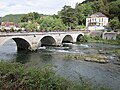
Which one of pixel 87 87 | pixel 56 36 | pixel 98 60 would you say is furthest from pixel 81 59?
pixel 87 87

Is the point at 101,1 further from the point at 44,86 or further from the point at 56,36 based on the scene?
the point at 44,86

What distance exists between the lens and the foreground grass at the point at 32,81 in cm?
1027

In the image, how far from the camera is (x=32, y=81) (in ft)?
35.1

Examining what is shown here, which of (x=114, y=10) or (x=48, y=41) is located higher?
(x=114, y=10)

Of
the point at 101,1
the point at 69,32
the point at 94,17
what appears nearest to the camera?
the point at 69,32

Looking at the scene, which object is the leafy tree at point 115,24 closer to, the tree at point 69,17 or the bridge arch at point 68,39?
the tree at point 69,17

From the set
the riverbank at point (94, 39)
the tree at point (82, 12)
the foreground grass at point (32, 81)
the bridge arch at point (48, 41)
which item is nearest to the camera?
the foreground grass at point (32, 81)

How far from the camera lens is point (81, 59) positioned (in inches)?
1266

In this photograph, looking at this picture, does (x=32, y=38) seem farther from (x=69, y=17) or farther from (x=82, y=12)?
(x=82, y=12)

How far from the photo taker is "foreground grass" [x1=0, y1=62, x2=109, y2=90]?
33.7 ft

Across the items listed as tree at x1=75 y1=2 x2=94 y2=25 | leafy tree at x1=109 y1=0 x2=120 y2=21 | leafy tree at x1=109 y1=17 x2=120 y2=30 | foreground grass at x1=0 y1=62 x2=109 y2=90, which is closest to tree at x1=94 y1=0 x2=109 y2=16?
leafy tree at x1=109 y1=0 x2=120 y2=21

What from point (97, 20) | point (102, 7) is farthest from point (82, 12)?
point (97, 20)

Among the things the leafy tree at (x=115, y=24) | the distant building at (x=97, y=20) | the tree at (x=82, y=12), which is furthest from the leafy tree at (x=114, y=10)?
the leafy tree at (x=115, y=24)

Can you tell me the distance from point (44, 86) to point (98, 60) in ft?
71.1
